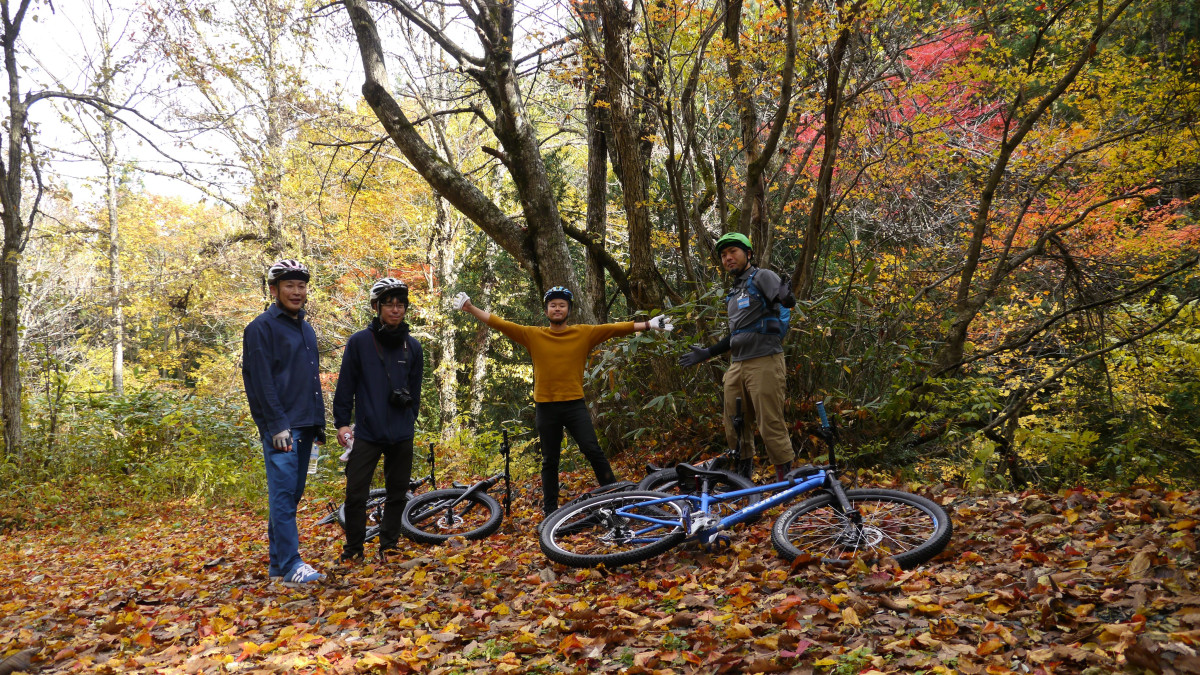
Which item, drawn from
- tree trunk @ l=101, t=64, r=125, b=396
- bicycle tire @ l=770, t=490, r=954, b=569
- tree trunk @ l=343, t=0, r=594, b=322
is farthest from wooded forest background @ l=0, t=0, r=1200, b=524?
tree trunk @ l=101, t=64, r=125, b=396

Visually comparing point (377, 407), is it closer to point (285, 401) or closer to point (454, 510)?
point (285, 401)

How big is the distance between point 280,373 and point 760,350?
3.57 meters

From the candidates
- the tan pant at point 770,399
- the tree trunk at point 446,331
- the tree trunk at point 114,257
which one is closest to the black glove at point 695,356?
the tan pant at point 770,399

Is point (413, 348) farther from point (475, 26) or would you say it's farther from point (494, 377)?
point (494, 377)

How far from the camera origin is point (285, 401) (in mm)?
4914

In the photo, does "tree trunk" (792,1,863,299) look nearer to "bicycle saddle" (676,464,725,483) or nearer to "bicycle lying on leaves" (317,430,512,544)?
"bicycle saddle" (676,464,725,483)

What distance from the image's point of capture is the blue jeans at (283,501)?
480cm

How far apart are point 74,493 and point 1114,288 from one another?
14.7 meters

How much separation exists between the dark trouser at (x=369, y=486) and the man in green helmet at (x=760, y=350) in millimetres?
2353

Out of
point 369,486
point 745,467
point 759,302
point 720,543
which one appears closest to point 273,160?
point 369,486

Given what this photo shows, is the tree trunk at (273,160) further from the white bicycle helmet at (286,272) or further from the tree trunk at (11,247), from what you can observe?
the white bicycle helmet at (286,272)

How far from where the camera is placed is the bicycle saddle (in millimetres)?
4582

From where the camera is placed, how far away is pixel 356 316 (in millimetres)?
20938

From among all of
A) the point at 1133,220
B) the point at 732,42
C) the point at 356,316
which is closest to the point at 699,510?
the point at 732,42
